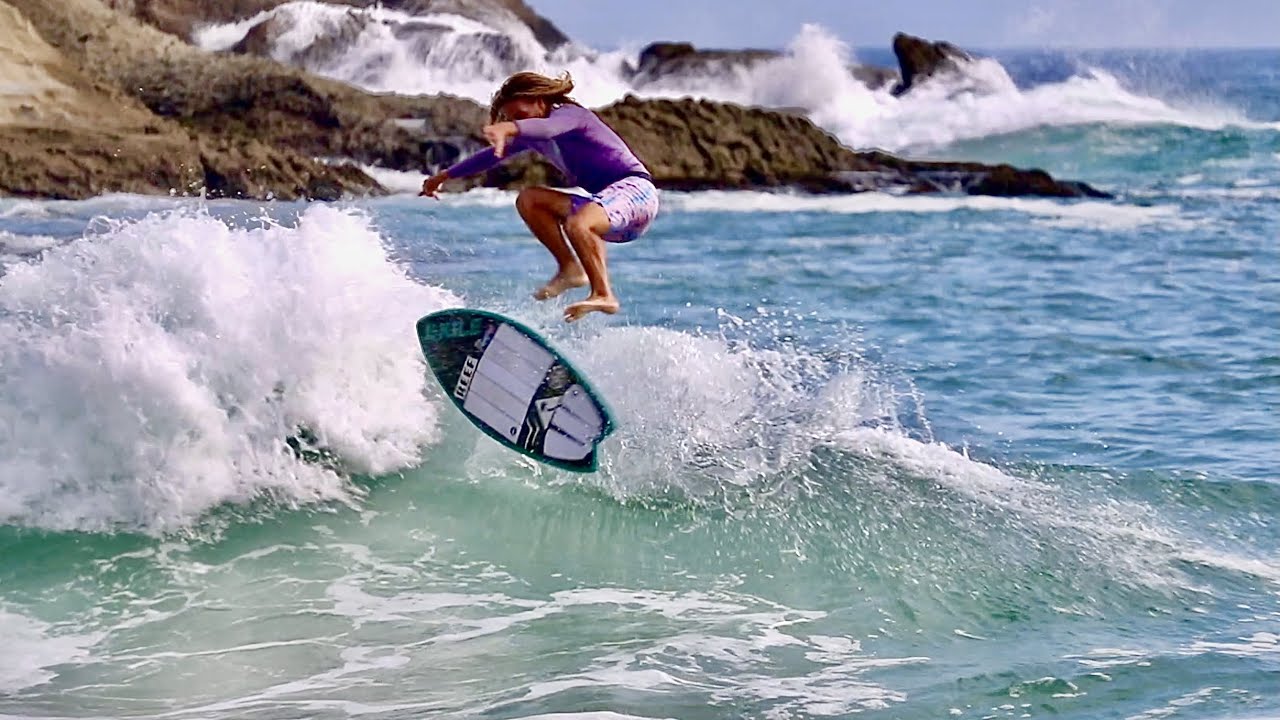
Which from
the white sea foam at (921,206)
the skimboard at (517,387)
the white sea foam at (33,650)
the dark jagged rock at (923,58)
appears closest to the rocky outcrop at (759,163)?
the white sea foam at (921,206)

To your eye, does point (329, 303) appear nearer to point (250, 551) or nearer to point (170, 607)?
point (250, 551)

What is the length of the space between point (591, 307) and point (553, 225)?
1.16 feet

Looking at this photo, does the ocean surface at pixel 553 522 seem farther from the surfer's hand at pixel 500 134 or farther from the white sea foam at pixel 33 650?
the surfer's hand at pixel 500 134

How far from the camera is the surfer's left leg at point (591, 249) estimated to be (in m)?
5.43

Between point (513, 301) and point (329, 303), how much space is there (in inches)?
78.5

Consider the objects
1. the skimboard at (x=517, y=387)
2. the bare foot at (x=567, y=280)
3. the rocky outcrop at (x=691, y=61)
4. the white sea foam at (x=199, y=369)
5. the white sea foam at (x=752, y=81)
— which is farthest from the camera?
the rocky outcrop at (x=691, y=61)

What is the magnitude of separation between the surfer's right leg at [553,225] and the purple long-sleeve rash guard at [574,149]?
0.31 ft

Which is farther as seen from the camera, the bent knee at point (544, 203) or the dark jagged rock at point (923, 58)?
the dark jagged rock at point (923, 58)

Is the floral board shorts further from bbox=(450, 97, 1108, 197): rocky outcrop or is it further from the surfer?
bbox=(450, 97, 1108, 197): rocky outcrop

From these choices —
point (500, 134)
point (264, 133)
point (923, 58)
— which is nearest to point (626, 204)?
point (500, 134)

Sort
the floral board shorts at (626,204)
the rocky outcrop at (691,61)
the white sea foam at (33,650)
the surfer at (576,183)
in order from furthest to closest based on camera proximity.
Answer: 1. the rocky outcrop at (691,61)
2. the floral board shorts at (626,204)
3. the surfer at (576,183)
4. the white sea foam at (33,650)

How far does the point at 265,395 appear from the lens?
21.0ft

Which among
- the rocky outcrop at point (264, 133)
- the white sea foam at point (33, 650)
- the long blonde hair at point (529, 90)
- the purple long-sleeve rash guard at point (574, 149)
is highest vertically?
the rocky outcrop at point (264, 133)

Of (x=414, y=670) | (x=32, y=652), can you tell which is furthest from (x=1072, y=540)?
(x=32, y=652)
